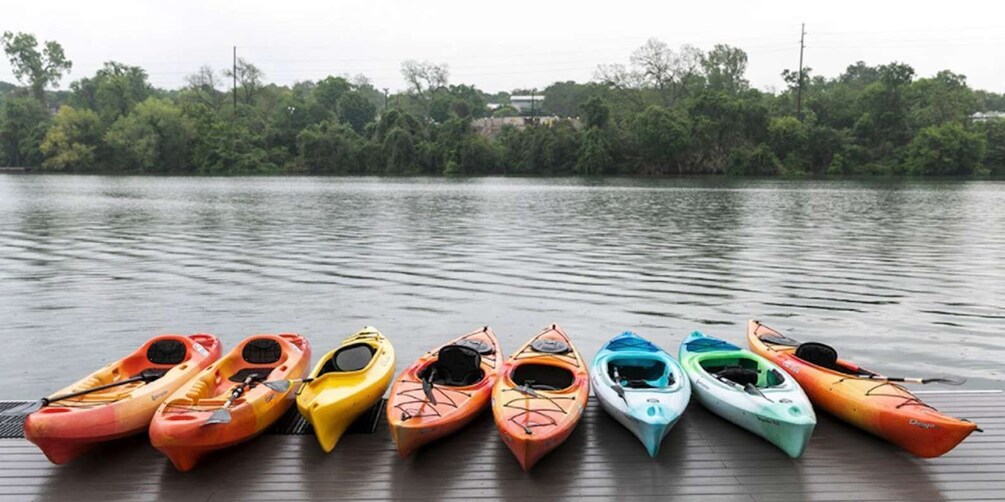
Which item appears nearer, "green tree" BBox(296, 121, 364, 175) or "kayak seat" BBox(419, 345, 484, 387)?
"kayak seat" BBox(419, 345, 484, 387)

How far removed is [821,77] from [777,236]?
9701 centimetres

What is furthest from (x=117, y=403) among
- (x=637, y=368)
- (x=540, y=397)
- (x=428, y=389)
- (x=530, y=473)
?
(x=637, y=368)

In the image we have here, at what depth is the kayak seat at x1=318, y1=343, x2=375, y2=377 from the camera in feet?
26.7

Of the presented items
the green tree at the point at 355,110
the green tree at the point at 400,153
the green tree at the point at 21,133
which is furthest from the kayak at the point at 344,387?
the green tree at the point at 355,110

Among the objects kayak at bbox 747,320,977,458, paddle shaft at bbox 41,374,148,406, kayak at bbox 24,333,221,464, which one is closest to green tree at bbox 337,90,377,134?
kayak at bbox 24,333,221,464

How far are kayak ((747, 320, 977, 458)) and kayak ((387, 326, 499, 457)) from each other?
12.4ft

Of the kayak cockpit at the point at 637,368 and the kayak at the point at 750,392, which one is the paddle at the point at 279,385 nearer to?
the kayak cockpit at the point at 637,368

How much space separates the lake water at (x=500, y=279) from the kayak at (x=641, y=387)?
3.09 metres

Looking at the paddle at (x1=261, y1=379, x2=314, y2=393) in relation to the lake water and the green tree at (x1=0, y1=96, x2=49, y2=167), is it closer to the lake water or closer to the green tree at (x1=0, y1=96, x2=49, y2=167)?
the lake water

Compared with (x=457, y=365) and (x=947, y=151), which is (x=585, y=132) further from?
(x=457, y=365)

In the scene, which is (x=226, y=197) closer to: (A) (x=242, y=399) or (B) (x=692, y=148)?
(A) (x=242, y=399)

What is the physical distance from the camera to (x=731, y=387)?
7.43 m

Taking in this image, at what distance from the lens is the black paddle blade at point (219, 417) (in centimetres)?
614

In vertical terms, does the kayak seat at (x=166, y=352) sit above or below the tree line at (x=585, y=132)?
below
